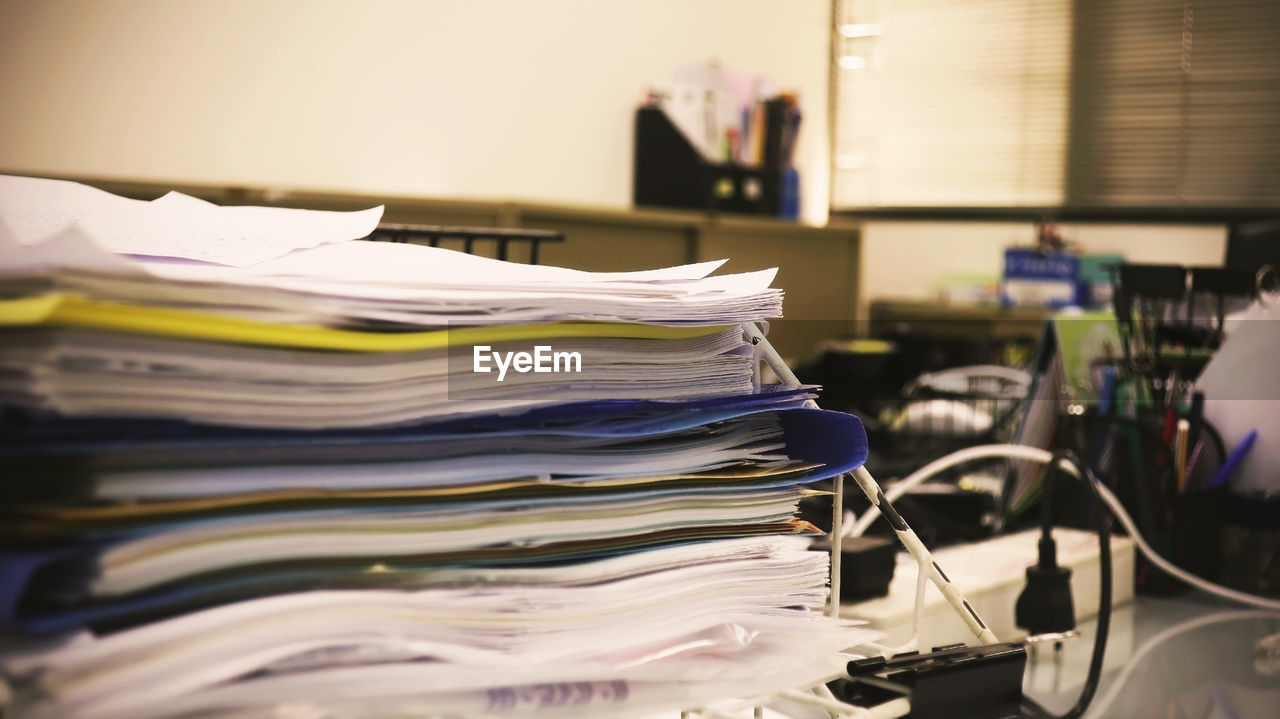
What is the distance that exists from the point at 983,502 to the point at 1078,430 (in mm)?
117

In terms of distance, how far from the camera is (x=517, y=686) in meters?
0.29

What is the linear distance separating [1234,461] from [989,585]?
0.31m

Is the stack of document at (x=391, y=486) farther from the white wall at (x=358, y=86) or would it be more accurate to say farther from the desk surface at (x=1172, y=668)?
the white wall at (x=358, y=86)

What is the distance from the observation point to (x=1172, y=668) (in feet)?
2.16

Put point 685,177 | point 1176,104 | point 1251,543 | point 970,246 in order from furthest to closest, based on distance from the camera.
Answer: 1. point 970,246
2. point 1176,104
3. point 685,177
4. point 1251,543

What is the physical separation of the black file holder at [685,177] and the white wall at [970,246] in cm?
62

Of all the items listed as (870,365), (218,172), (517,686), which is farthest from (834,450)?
(218,172)

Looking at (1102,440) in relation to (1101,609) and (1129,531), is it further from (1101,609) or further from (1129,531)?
(1101,609)

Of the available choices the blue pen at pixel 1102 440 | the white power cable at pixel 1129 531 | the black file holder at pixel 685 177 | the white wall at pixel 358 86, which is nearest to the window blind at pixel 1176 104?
the white wall at pixel 358 86

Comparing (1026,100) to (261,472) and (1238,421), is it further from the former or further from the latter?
(261,472)

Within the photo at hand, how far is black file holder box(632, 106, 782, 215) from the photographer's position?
9.49 ft

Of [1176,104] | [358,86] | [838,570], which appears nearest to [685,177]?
[358,86]

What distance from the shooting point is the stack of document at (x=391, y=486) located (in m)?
0.23

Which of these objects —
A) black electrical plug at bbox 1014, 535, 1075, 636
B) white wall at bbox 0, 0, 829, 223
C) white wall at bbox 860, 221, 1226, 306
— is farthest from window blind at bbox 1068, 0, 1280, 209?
black electrical plug at bbox 1014, 535, 1075, 636
